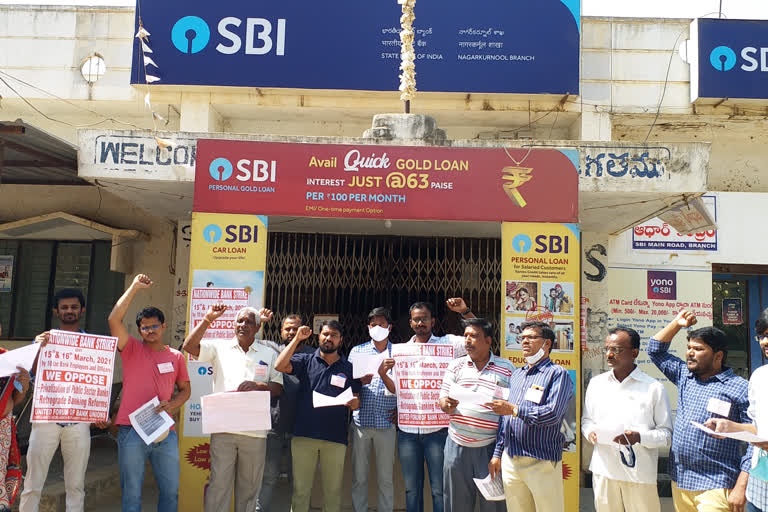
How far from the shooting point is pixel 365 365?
4855mm

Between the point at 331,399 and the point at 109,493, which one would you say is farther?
the point at 109,493

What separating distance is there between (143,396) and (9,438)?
2.78 ft

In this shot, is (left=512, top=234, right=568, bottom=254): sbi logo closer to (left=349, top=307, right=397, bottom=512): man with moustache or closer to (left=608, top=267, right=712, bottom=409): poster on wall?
(left=349, top=307, right=397, bottom=512): man with moustache

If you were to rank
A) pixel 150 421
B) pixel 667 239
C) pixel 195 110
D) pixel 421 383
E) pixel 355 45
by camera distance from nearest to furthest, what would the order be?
pixel 150 421
pixel 421 383
pixel 667 239
pixel 355 45
pixel 195 110

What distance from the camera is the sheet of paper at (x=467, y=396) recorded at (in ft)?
13.8

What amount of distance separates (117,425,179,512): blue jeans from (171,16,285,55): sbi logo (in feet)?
19.9

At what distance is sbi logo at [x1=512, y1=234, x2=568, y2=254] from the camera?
5.79 meters

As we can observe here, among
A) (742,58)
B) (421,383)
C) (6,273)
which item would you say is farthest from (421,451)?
(742,58)

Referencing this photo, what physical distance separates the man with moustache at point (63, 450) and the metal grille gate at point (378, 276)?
4.05 meters

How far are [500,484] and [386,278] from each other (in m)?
4.67

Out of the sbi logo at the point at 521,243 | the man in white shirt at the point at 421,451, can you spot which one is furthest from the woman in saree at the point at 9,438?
the sbi logo at the point at 521,243

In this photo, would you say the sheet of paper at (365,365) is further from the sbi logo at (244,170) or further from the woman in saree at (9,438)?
the woman in saree at (9,438)

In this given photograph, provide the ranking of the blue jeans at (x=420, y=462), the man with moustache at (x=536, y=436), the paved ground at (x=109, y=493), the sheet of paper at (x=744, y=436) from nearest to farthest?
the sheet of paper at (x=744, y=436) < the man with moustache at (x=536, y=436) < the blue jeans at (x=420, y=462) < the paved ground at (x=109, y=493)

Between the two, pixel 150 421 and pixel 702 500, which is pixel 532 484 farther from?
pixel 150 421
